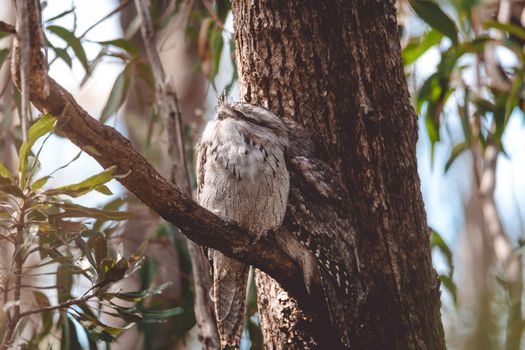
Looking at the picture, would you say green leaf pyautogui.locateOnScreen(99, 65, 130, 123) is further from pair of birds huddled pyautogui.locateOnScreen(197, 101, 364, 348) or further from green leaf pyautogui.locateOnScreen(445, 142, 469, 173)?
green leaf pyautogui.locateOnScreen(445, 142, 469, 173)

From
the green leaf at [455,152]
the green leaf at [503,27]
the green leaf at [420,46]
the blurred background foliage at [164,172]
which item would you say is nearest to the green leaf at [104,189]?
the blurred background foliage at [164,172]

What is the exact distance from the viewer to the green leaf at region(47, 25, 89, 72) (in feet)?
9.59

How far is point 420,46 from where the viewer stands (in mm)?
3572

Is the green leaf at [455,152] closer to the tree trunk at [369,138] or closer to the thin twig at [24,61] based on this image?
the tree trunk at [369,138]

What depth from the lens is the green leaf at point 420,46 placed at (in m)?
3.47

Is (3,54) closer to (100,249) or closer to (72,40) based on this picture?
(72,40)

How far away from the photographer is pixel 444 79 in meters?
3.49

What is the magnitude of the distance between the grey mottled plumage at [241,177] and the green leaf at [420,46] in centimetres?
146

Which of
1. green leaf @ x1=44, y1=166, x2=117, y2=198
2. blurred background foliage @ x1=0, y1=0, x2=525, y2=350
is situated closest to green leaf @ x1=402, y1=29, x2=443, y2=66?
blurred background foliage @ x1=0, y1=0, x2=525, y2=350

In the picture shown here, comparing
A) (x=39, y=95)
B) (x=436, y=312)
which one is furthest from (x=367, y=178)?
(x=39, y=95)

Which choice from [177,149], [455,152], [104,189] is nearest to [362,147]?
[104,189]

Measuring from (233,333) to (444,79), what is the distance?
178cm

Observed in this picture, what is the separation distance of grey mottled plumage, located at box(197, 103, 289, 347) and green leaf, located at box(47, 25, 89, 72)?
0.86m

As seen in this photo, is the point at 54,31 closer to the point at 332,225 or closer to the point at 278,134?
the point at 278,134
